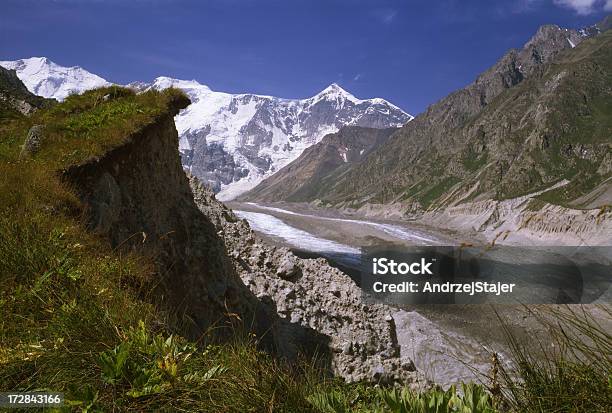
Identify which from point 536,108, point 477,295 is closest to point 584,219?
point 477,295

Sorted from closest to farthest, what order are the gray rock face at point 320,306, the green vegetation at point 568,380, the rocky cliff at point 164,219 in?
the green vegetation at point 568,380
the rocky cliff at point 164,219
the gray rock face at point 320,306

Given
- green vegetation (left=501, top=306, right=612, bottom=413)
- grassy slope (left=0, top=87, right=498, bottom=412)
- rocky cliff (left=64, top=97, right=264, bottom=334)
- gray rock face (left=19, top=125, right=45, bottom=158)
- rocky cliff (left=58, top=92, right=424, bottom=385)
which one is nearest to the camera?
green vegetation (left=501, top=306, right=612, bottom=413)

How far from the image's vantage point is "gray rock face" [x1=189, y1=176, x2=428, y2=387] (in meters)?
18.2

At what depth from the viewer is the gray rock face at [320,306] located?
715 inches

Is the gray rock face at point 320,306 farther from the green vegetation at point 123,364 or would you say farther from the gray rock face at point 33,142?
the green vegetation at point 123,364

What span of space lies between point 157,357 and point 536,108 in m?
218

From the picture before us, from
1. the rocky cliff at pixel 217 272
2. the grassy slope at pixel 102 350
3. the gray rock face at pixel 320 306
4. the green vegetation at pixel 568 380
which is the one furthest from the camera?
the gray rock face at pixel 320 306

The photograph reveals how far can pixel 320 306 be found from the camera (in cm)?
2328

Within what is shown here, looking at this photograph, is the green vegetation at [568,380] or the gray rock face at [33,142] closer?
the green vegetation at [568,380]

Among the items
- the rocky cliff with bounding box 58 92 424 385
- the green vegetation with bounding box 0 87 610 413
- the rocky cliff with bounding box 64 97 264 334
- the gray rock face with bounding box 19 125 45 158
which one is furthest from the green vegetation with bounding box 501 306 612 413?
the gray rock face with bounding box 19 125 45 158

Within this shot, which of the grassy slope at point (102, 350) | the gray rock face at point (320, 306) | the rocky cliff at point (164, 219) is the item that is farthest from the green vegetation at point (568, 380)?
the gray rock face at point (320, 306)

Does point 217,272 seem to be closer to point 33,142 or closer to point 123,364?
point 33,142

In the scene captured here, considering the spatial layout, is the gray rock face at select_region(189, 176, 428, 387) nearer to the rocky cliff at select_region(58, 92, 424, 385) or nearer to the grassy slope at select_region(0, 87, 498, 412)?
the rocky cliff at select_region(58, 92, 424, 385)

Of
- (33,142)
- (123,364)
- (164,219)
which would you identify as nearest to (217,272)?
(164,219)
